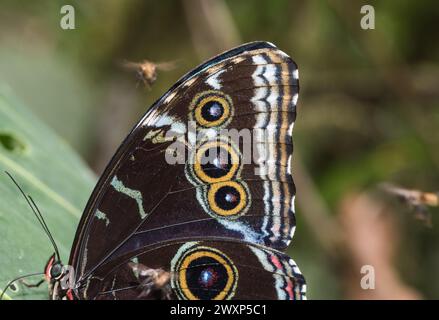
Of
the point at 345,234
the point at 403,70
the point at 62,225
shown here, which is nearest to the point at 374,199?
the point at 345,234

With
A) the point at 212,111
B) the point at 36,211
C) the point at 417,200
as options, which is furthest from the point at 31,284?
the point at 417,200

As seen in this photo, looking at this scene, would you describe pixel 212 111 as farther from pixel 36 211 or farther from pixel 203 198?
pixel 36 211

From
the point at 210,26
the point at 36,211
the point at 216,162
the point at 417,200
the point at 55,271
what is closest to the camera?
the point at 55,271

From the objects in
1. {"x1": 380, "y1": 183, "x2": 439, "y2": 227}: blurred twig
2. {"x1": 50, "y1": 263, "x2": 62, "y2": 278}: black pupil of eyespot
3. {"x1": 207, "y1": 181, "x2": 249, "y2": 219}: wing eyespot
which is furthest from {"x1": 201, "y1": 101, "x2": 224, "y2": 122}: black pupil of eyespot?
{"x1": 380, "y1": 183, "x2": 439, "y2": 227}: blurred twig

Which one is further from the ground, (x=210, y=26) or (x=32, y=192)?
(x=210, y=26)

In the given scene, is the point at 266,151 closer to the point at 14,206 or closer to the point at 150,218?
the point at 150,218

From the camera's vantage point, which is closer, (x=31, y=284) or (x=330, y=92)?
(x=31, y=284)

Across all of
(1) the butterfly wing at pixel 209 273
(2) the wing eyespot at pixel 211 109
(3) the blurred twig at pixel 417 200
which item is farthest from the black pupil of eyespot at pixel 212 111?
(3) the blurred twig at pixel 417 200
